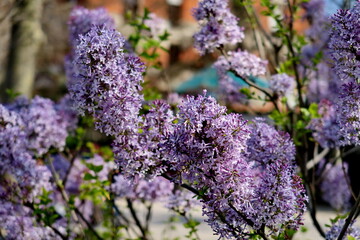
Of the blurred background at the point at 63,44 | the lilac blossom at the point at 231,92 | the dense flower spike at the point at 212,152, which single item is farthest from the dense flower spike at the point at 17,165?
the lilac blossom at the point at 231,92

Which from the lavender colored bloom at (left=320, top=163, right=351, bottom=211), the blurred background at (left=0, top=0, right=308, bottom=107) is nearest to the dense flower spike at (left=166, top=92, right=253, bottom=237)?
the blurred background at (left=0, top=0, right=308, bottom=107)

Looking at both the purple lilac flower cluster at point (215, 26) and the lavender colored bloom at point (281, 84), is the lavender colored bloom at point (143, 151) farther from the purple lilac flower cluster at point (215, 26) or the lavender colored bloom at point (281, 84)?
the lavender colored bloom at point (281, 84)

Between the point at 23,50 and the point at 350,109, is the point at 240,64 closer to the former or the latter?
the point at 350,109

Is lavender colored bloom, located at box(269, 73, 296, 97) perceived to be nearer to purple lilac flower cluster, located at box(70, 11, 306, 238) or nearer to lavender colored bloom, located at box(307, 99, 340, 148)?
lavender colored bloom, located at box(307, 99, 340, 148)

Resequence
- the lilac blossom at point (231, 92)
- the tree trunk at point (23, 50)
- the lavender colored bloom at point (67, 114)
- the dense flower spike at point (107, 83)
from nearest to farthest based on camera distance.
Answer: the dense flower spike at point (107, 83) < the lavender colored bloom at point (67, 114) < the lilac blossom at point (231, 92) < the tree trunk at point (23, 50)

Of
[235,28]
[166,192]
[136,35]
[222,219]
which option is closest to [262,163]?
[222,219]

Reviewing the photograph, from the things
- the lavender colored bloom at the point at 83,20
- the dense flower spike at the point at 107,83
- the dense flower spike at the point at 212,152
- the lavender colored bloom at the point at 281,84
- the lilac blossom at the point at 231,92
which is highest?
the lavender colored bloom at the point at 83,20

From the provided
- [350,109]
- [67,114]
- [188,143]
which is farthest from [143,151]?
[67,114]

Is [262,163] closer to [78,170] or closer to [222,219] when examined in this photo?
[222,219]

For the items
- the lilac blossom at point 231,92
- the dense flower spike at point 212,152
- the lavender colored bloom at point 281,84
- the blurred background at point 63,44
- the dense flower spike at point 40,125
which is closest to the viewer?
the dense flower spike at point 212,152
